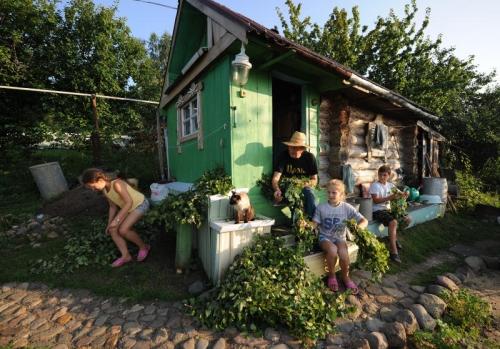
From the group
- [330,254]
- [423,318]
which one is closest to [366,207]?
[330,254]

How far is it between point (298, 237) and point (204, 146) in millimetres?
2657

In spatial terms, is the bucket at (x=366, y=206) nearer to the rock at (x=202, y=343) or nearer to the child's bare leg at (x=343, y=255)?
the child's bare leg at (x=343, y=255)

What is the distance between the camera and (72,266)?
3992 millimetres

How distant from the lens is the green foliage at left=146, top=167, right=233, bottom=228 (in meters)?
3.63

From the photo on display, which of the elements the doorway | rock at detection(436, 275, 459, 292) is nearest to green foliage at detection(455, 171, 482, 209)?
rock at detection(436, 275, 459, 292)

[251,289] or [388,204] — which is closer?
[251,289]

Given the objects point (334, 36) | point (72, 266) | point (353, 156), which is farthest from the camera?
point (334, 36)

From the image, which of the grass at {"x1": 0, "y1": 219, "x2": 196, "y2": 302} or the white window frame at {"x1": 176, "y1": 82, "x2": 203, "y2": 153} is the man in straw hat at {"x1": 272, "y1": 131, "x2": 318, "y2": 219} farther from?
the grass at {"x1": 0, "y1": 219, "x2": 196, "y2": 302}

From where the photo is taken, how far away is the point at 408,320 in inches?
111

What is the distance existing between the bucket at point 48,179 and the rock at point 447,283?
10148 mm

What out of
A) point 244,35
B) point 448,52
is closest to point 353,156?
point 244,35

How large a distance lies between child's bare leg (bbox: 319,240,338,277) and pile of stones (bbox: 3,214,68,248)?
5.38 meters

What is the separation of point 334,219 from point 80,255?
166 inches

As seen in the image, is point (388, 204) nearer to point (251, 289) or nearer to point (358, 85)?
point (358, 85)
